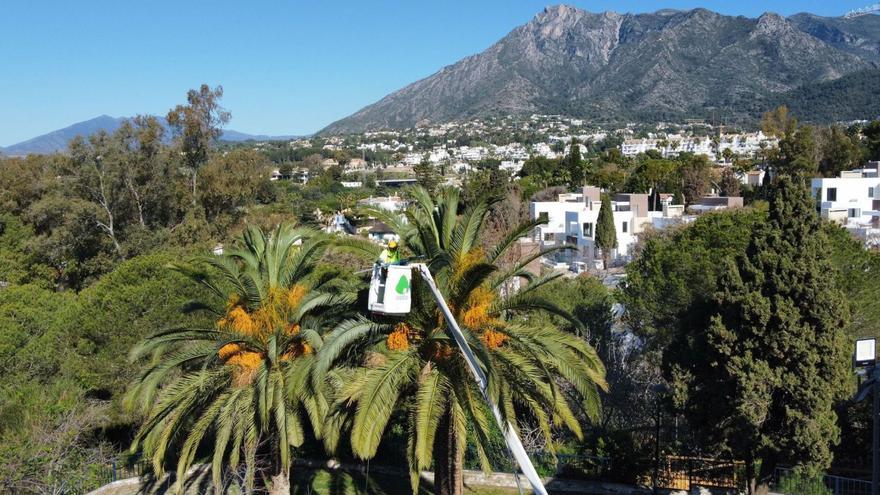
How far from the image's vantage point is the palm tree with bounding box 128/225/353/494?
29.8ft

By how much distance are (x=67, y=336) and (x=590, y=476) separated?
12657 millimetres

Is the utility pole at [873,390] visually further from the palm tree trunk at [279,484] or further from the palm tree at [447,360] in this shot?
the palm tree trunk at [279,484]

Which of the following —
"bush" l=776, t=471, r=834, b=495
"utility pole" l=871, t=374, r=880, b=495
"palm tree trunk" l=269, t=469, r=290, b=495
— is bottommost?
"bush" l=776, t=471, r=834, b=495

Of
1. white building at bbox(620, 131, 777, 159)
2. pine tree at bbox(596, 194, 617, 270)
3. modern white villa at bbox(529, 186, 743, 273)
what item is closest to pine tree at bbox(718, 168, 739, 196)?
modern white villa at bbox(529, 186, 743, 273)

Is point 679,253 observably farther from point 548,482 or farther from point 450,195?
point 450,195

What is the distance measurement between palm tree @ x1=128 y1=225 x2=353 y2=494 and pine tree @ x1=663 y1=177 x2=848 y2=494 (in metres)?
5.62

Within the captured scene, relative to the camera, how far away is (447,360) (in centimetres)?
815

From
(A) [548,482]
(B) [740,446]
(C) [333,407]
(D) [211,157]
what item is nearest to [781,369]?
(B) [740,446]

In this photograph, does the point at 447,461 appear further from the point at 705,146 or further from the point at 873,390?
the point at 705,146

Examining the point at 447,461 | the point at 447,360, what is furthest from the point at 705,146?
the point at 447,360

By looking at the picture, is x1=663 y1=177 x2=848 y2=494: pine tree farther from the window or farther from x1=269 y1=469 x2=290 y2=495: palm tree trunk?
the window

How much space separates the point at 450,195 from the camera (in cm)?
895

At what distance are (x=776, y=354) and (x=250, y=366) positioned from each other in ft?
24.3

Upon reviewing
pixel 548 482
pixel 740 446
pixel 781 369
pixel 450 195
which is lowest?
pixel 548 482
